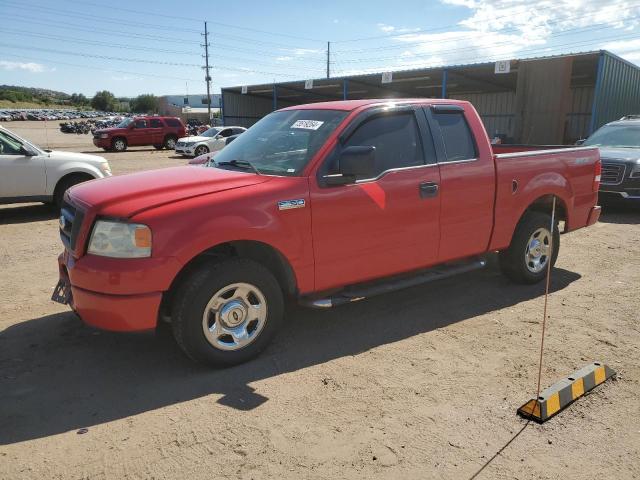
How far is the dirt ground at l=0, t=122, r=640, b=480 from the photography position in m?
2.69

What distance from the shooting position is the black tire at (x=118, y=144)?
2752 centimetres

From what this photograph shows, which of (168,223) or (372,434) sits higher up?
(168,223)

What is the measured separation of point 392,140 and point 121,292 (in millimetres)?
2526

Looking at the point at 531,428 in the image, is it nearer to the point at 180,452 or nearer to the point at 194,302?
the point at 180,452

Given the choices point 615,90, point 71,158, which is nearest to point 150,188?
point 71,158

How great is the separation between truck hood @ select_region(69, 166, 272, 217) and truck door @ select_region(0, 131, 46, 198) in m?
5.85

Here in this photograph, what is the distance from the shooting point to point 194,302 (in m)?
3.38

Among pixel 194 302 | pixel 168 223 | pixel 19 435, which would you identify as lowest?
pixel 19 435

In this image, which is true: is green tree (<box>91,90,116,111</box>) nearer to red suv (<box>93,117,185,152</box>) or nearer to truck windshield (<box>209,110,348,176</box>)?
red suv (<box>93,117,185,152</box>)

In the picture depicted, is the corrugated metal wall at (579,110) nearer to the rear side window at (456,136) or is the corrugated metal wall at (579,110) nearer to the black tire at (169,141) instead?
the black tire at (169,141)

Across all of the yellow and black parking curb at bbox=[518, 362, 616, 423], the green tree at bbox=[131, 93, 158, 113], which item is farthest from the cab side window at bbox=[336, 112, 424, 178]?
the green tree at bbox=[131, 93, 158, 113]

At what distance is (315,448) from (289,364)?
102 cm

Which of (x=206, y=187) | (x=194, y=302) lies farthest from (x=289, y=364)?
(x=206, y=187)

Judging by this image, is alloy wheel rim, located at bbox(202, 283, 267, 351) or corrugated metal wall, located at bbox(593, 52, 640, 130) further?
corrugated metal wall, located at bbox(593, 52, 640, 130)
